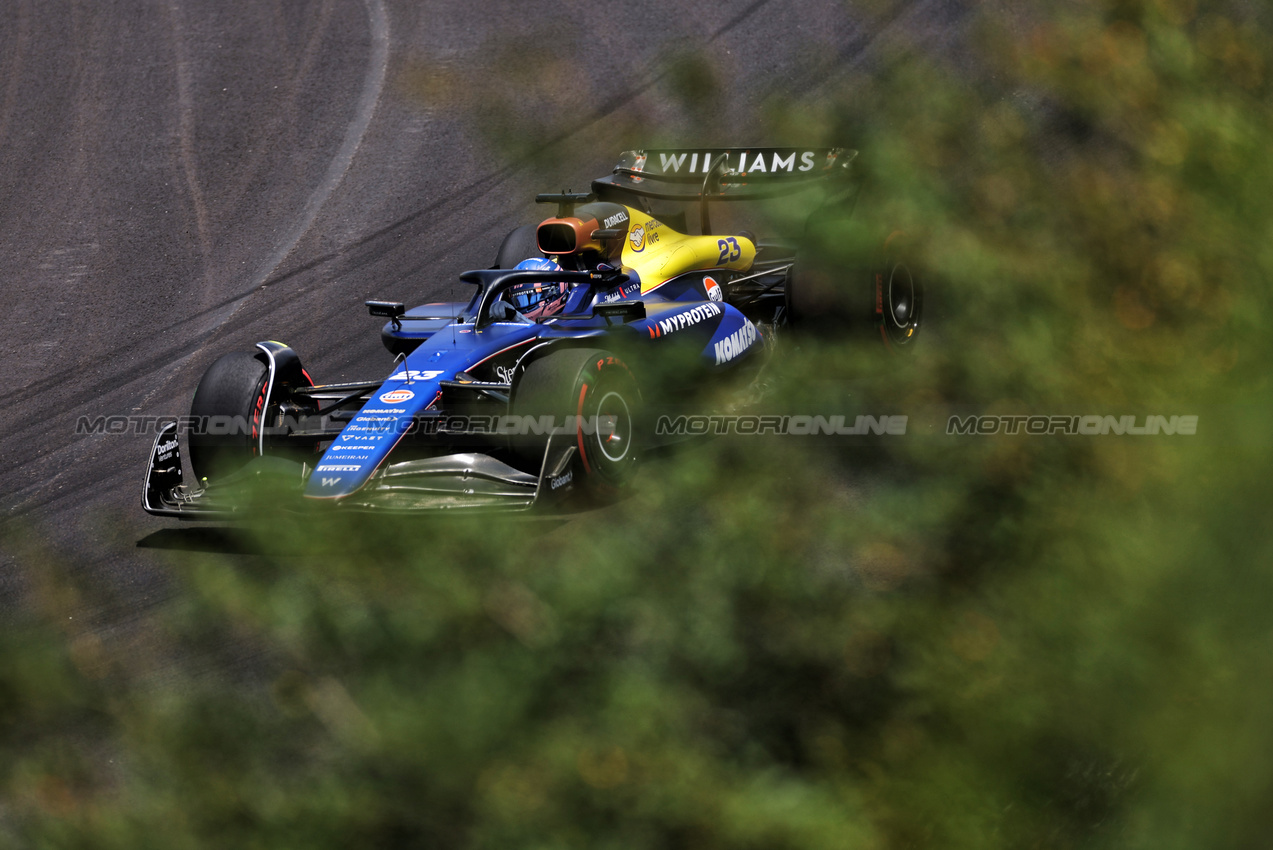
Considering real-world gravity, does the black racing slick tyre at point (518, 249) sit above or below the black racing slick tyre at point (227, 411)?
above

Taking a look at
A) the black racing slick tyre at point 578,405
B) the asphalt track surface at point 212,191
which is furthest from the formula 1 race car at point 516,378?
the asphalt track surface at point 212,191

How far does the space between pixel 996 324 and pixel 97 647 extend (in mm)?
1269

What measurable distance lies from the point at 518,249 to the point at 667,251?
126 centimetres

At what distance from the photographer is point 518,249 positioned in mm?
8344

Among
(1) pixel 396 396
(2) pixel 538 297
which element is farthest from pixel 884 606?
(2) pixel 538 297

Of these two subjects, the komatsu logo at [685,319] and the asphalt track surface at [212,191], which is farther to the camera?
the asphalt track surface at [212,191]

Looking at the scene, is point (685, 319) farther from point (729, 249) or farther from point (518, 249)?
point (518, 249)

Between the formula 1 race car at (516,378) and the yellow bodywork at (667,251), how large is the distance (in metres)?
0.01

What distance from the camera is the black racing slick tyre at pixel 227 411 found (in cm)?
625

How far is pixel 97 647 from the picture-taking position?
1.45 m

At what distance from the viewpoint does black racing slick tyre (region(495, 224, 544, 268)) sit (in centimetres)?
828

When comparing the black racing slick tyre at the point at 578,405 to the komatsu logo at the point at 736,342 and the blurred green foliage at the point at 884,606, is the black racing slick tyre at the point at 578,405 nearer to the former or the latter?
the komatsu logo at the point at 736,342

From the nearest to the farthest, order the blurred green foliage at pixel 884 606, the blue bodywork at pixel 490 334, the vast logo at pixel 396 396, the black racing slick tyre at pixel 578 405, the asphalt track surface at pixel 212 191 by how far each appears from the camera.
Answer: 1. the blurred green foliage at pixel 884 606
2. the black racing slick tyre at pixel 578 405
3. the blue bodywork at pixel 490 334
4. the vast logo at pixel 396 396
5. the asphalt track surface at pixel 212 191

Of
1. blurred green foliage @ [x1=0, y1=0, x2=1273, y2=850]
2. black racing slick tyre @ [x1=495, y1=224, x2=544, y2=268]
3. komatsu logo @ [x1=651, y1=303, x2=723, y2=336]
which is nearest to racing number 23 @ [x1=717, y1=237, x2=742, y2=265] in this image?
komatsu logo @ [x1=651, y1=303, x2=723, y2=336]
